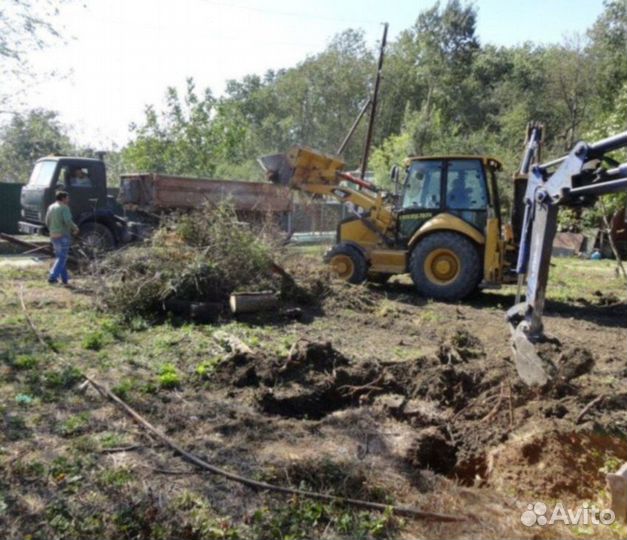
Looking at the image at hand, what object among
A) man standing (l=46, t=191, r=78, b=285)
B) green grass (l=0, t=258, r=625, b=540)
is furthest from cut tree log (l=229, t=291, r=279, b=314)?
man standing (l=46, t=191, r=78, b=285)

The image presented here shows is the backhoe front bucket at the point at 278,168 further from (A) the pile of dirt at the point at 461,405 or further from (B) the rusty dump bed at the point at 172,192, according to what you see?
(A) the pile of dirt at the point at 461,405

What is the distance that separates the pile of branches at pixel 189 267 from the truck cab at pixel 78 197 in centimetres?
528

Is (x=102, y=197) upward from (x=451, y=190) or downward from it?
downward

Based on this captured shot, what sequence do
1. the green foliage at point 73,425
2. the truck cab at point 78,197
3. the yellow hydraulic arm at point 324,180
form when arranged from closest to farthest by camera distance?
the green foliage at point 73,425
the yellow hydraulic arm at point 324,180
the truck cab at point 78,197

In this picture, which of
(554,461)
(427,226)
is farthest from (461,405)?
(427,226)

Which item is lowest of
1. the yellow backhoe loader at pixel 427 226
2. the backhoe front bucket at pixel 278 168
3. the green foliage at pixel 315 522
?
the green foliage at pixel 315 522

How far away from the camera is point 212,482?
12.6 feet

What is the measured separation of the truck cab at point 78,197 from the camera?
46.8ft

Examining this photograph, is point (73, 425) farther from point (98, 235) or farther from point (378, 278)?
point (98, 235)

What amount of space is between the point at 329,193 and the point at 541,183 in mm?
6174

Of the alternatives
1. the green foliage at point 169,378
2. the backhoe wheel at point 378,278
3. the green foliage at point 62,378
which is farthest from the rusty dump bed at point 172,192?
the green foliage at point 62,378

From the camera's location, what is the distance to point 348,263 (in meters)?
11.1

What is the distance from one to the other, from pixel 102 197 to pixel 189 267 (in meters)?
7.55

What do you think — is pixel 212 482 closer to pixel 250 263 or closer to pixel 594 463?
pixel 594 463
